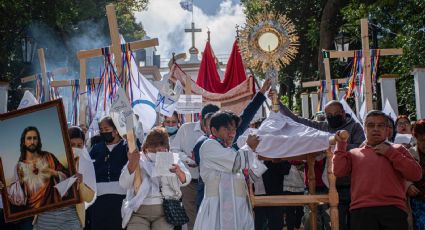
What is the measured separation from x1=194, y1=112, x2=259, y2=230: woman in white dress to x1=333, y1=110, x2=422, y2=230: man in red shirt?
0.99 m

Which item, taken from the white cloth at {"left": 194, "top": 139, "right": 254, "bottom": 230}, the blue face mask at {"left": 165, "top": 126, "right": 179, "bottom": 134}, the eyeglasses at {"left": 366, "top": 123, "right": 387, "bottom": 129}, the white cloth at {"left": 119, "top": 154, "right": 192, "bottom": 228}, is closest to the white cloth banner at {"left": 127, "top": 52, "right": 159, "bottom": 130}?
the blue face mask at {"left": 165, "top": 126, "right": 179, "bottom": 134}

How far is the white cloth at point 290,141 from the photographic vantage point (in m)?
7.26

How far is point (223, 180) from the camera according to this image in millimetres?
6887

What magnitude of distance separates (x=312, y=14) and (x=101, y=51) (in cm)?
1965

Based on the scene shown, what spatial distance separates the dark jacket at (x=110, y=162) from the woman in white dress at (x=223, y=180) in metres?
1.13

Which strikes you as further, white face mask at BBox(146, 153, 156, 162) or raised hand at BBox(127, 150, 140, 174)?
white face mask at BBox(146, 153, 156, 162)

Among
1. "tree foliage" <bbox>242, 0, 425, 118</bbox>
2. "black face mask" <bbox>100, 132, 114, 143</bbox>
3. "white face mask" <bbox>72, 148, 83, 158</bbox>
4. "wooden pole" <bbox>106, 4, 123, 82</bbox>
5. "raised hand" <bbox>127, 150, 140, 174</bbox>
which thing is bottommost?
"raised hand" <bbox>127, 150, 140, 174</bbox>

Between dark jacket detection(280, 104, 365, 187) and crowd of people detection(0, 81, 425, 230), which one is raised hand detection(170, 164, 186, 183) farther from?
dark jacket detection(280, 104, 365, 187)

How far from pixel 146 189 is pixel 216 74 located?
28.3 ft

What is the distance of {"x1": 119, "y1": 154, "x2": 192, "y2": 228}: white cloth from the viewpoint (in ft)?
22.8

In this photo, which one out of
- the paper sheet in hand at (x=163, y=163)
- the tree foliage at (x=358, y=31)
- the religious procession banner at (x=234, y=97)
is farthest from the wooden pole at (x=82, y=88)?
the tree foliage at (x=358, y=31)

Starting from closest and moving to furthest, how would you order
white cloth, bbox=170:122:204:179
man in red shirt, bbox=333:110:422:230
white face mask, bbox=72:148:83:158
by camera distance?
man in red shirt, bbox=333:110:422:230 → white face mask, bbox=72:148:83:158 → white cloth, bbox=170:122:204:179

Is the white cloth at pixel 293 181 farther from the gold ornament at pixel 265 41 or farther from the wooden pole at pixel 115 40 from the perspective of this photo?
the wooden pole at pixel 115 40

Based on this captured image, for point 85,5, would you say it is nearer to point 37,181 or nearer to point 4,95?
point 4,95
